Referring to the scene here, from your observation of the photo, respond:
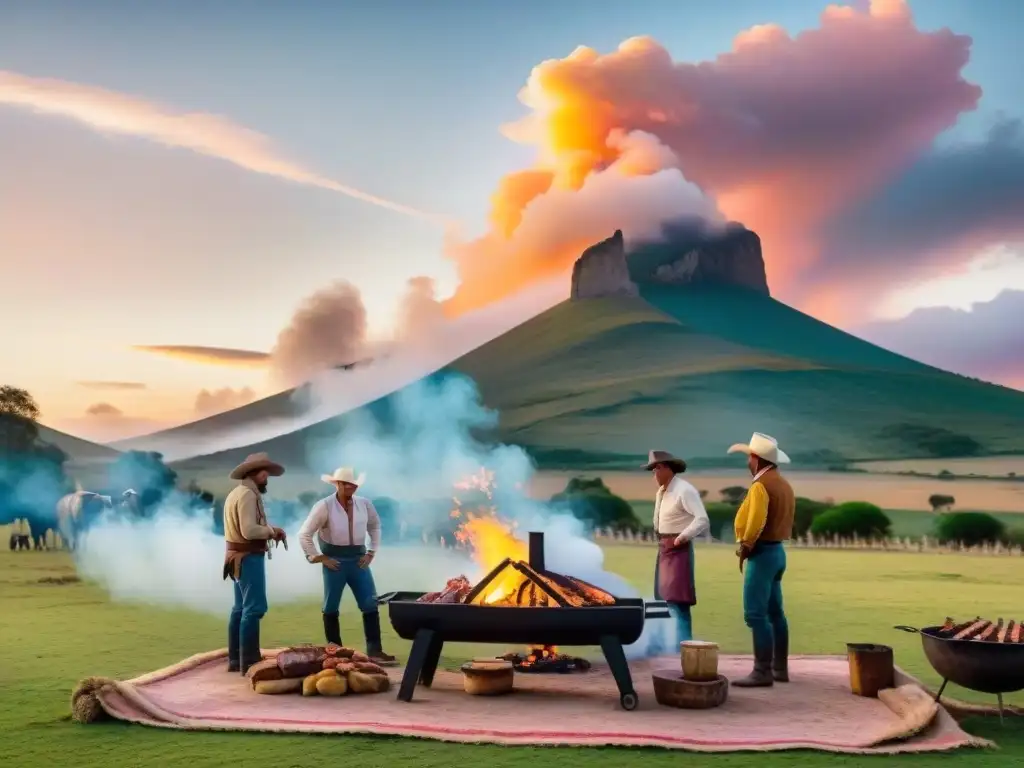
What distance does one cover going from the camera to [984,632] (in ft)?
24.6

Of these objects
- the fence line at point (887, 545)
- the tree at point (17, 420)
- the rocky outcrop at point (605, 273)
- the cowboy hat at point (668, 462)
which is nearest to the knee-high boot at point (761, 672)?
the cowboy hat at point (668, 462)

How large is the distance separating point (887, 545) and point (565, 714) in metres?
29.0

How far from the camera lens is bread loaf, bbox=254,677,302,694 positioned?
8.49m

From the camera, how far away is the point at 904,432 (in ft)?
281

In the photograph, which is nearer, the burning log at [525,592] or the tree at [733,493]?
the burning log at [525,592]

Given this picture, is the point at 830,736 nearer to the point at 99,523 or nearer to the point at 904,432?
the point at 99,523

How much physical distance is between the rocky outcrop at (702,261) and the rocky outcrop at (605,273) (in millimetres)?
2457

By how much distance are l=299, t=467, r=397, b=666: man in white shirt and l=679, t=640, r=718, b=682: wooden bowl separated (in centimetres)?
312

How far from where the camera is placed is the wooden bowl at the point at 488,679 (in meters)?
8.41

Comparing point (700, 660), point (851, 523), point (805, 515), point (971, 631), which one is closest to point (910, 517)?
point (805, 515)

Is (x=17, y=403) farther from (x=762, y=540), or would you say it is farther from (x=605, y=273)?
(x=605, y=273)

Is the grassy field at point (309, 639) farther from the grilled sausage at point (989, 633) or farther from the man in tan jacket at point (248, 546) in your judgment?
the man in tan jacket at point (248, 546)

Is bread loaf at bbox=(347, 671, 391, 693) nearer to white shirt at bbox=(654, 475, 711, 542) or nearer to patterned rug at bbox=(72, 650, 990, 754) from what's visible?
patterned rug at bbox=(72, 650, 990, 754)

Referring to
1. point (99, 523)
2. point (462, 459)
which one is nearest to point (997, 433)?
point (462, 459)
